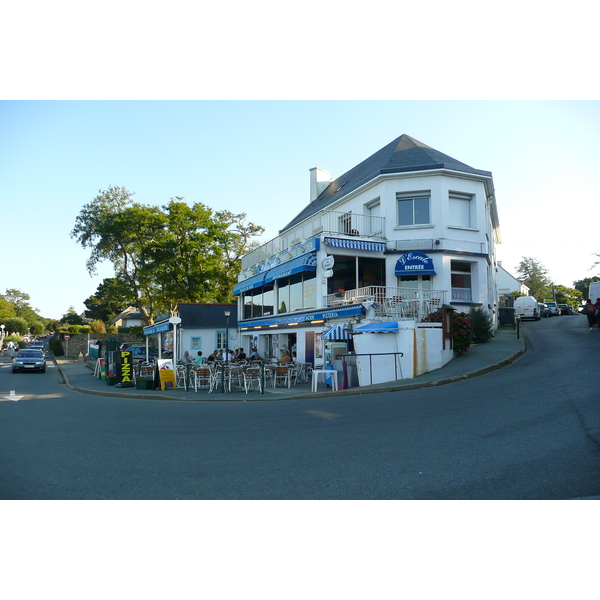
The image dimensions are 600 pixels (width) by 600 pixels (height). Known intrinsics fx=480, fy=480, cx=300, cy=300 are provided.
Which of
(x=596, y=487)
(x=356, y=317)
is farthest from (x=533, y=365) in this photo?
(x=596, y=487)

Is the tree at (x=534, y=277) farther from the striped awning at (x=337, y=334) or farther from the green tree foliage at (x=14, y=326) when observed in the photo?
the green tree foliage at (x=14, y=326)

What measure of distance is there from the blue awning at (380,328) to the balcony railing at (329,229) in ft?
18.9

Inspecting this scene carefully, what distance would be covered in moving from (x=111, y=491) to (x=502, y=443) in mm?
5422

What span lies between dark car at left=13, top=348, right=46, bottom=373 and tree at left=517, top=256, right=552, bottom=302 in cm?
6445

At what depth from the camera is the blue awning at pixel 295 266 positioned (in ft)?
69.4

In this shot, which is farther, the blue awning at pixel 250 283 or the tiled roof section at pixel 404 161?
the blue awning at pixel 250 283

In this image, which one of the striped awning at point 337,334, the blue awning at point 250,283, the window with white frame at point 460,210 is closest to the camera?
the striped awning at point 337,334

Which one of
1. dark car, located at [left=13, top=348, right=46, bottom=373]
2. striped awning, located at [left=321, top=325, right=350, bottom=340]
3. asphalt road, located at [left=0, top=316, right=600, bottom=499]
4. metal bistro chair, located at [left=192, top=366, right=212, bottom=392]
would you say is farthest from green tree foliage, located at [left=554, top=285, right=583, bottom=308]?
dark car, located at [left=13, top=348, right=46, bottom=373]

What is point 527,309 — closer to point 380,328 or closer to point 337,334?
point 337,334

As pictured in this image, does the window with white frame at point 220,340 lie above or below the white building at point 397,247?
below

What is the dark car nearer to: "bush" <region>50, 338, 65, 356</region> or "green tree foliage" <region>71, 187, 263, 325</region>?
"green tree foliage" <region>71, 187, 263, 325</region>

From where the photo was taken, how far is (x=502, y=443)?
712 centimetres

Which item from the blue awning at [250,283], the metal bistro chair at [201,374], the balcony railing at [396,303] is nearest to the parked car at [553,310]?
the blue awning at [250,283]

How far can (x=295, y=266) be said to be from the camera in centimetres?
2205
